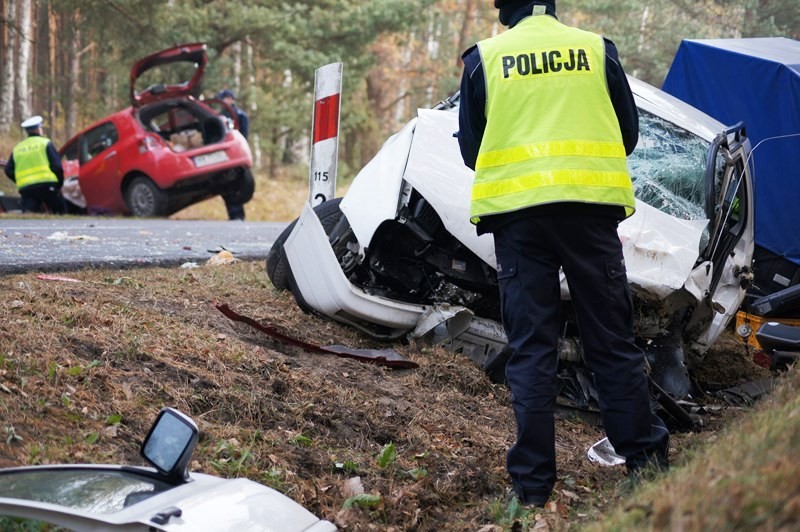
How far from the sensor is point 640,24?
21.2 m

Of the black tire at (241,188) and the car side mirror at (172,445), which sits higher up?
the car side mirror at (172,445)

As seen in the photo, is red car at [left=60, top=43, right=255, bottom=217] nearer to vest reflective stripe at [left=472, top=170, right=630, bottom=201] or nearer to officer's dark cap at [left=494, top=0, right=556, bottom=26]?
officer's dark cap at [left=494, top=0, right=556, bottom=26]

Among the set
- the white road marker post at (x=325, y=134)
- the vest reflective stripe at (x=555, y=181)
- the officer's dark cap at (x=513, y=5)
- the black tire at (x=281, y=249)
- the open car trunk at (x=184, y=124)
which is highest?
the officer's dark cap at (x=513, y=5)

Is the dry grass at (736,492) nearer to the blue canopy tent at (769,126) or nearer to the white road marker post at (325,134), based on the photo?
the blue canopy tent at (769,126)

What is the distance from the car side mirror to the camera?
7.15 ft

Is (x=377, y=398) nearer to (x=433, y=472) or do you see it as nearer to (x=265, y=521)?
(x=433, y=472)

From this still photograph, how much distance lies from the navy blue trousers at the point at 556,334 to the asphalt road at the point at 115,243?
4.24 m

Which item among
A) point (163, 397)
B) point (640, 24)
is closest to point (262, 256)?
point (163, 397)

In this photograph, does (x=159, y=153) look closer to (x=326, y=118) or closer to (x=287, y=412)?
(x=326, y=118)

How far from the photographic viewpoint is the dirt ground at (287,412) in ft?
11.2

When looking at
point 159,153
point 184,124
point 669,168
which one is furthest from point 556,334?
point 184,124

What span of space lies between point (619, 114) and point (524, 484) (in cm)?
148

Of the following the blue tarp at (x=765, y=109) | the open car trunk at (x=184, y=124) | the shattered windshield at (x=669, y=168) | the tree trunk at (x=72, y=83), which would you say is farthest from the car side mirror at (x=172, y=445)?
the tree trunk at (x=72, y=83)

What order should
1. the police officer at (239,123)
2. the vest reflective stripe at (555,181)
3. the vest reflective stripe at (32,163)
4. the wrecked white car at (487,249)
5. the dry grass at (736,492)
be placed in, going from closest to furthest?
the dry grass at (736,492) → the vest reflective stripe at (555,181) → the wrecked white car at (487,249) → the vest reflective stripe at (32,163) → the police officer at (239,123)
